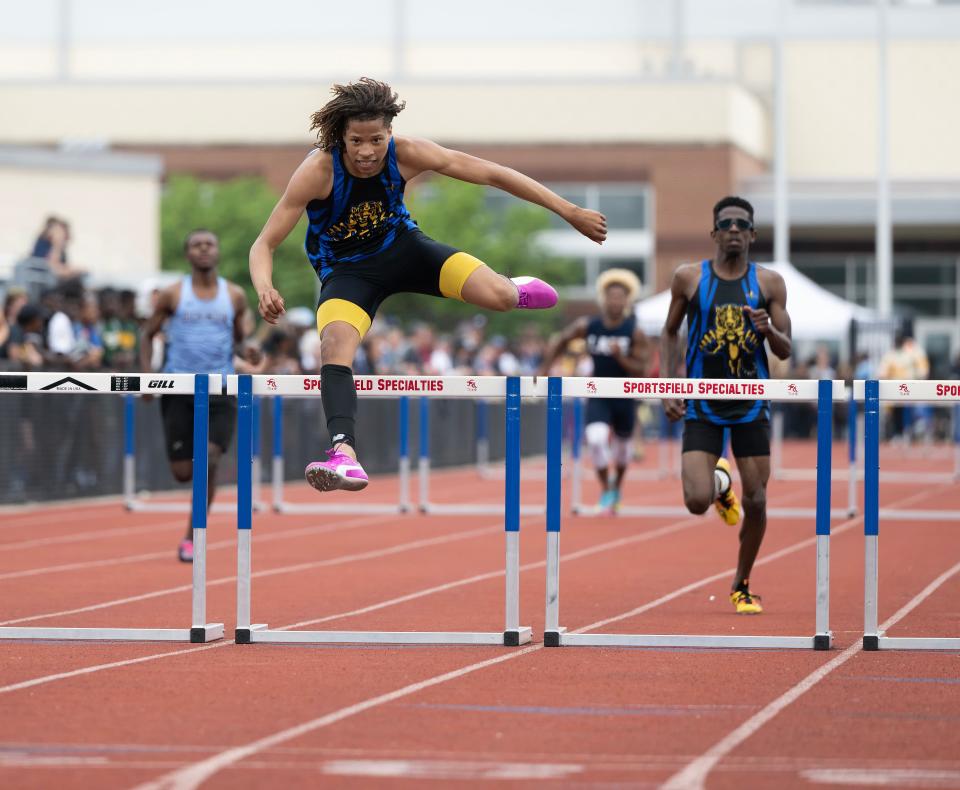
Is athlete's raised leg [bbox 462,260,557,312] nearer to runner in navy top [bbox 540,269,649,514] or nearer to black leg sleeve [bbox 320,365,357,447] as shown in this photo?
black leg sleeve [bbox 320,365,357,447]

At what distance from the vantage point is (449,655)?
851 centimetres

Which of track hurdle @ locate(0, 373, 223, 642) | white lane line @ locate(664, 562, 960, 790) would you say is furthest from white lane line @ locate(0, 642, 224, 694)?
white lane line @ locate(664, 562, 960, 790)

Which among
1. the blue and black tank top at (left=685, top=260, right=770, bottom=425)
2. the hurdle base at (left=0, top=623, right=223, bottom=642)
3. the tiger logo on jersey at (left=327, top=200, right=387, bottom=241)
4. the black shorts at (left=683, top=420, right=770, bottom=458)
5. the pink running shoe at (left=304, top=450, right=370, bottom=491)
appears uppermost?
the tiger logo on jersey at (left=327, top=200, right=387, bottom=241)

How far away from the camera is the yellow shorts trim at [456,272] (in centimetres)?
832

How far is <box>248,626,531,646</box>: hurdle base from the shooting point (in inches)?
348

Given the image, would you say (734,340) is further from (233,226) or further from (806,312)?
(233,226)

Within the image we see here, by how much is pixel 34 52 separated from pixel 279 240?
6526 centimetres

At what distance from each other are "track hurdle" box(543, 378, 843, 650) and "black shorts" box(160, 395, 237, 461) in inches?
173

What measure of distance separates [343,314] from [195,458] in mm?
1192

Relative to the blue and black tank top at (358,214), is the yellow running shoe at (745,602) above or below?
below

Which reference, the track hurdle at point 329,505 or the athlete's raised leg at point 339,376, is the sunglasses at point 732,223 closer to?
the athlete's raised leg at point 339,376

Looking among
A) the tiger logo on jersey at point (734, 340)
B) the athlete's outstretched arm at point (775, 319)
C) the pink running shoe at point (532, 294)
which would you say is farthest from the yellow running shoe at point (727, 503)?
the pink running shoe at point (532, 294)

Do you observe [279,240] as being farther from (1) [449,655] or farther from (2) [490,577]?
(2) [490,577]

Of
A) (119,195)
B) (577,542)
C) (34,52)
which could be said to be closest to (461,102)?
(34,52)
